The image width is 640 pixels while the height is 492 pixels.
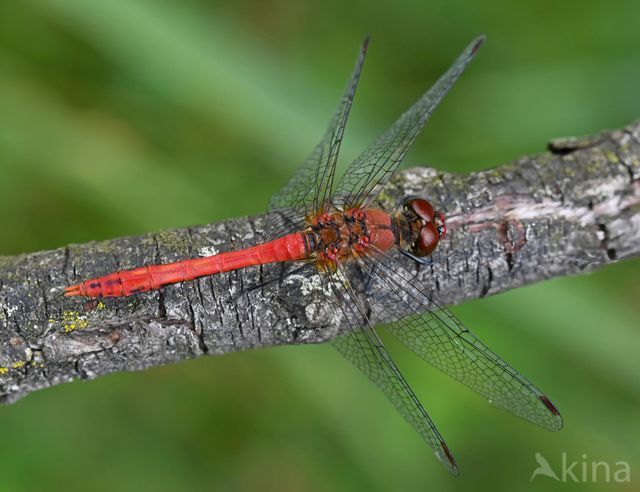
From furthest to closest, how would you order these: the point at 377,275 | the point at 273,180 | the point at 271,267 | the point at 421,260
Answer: the point at 273,180 → the point at 377,275 → the point at 421,260 → the point at 271,267

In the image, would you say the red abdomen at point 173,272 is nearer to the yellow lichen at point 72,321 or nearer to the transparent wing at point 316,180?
the yellow lichen at point 72,321

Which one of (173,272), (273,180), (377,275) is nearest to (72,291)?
(173,272)

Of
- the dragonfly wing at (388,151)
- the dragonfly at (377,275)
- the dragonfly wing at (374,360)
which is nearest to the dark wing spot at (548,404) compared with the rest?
the dragonfly at (377,275)

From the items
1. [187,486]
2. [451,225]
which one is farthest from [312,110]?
[187,486]

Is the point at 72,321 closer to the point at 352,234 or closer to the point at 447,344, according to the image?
the point at 352,234

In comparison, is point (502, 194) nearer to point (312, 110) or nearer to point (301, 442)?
point (312, 110)
